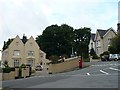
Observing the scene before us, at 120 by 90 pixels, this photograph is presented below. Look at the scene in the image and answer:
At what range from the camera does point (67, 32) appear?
4230 inches

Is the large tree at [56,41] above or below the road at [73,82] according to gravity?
above

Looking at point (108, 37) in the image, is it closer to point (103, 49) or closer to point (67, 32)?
point (103, 49)

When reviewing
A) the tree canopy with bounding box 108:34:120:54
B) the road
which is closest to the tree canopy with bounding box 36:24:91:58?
the tree canopy with bounding box 108:34:120:54

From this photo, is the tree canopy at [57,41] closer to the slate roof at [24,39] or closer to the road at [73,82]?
the slate roof at [24,39]

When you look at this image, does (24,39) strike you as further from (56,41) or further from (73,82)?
(73,82)

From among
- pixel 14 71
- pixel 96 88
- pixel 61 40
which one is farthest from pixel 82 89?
pixel 61 40

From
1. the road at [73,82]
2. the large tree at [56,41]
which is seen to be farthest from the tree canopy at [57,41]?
the road at [73,82]

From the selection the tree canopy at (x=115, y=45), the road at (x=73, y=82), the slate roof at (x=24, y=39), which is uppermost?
the slate roof at (x=24, y=39)

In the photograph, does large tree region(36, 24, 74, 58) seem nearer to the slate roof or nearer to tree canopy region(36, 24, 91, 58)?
tree canopy region(36, 24, 91, 58)

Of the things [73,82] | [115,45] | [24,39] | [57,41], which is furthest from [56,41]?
[73,82]

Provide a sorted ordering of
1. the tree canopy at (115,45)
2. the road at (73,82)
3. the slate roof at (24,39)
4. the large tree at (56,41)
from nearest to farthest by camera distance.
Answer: the road at (73,82) < the tree canopy at (115,45) < the slate roof at (24,39) < the large tree at (56,41)

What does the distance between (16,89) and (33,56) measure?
7151 cm

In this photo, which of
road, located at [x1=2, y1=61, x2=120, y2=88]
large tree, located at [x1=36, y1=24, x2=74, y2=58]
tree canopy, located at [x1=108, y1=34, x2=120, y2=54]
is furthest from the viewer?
large tree, located at [x1=36, y1=24, x2=74, y2=58]

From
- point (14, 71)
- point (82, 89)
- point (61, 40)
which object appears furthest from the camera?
point (61, 40)
